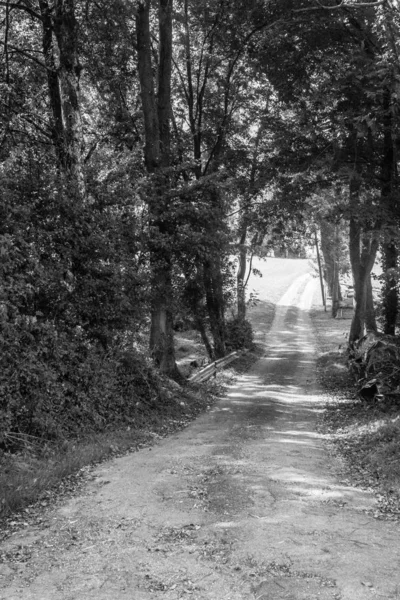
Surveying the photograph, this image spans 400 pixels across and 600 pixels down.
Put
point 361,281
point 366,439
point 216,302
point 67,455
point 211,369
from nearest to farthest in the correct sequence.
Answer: point 67,455 < point 366,439 < point 211,369 < point 361,281 < point 216,302

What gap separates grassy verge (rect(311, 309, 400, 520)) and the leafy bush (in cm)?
885

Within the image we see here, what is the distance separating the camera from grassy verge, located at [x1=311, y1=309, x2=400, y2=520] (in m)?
7.32

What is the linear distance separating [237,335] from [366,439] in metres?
18.6

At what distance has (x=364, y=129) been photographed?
40.7ft

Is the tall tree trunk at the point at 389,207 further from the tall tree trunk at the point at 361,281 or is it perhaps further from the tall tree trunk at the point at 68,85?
the tall tree trunk at the point at 68,85

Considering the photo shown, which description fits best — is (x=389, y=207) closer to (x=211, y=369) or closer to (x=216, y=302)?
(x=211, y=369)

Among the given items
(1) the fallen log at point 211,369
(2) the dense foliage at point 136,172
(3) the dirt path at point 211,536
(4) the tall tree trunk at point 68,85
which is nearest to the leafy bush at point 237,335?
(1) the fallen log at point 211,369

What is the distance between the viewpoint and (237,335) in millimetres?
28797

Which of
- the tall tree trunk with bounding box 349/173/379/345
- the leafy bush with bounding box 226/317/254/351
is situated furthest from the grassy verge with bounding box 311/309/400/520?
the leafy bush with bounding box 226/317/254/351

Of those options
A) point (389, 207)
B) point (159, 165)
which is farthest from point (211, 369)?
point (389, 207)

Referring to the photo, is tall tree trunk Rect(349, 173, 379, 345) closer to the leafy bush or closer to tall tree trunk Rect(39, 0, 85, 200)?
the leafy bush

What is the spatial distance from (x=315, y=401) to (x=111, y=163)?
8913mm

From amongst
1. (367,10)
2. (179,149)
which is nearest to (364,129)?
(367,10)

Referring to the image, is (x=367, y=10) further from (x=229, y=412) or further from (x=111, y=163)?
(x=229, y=412)
